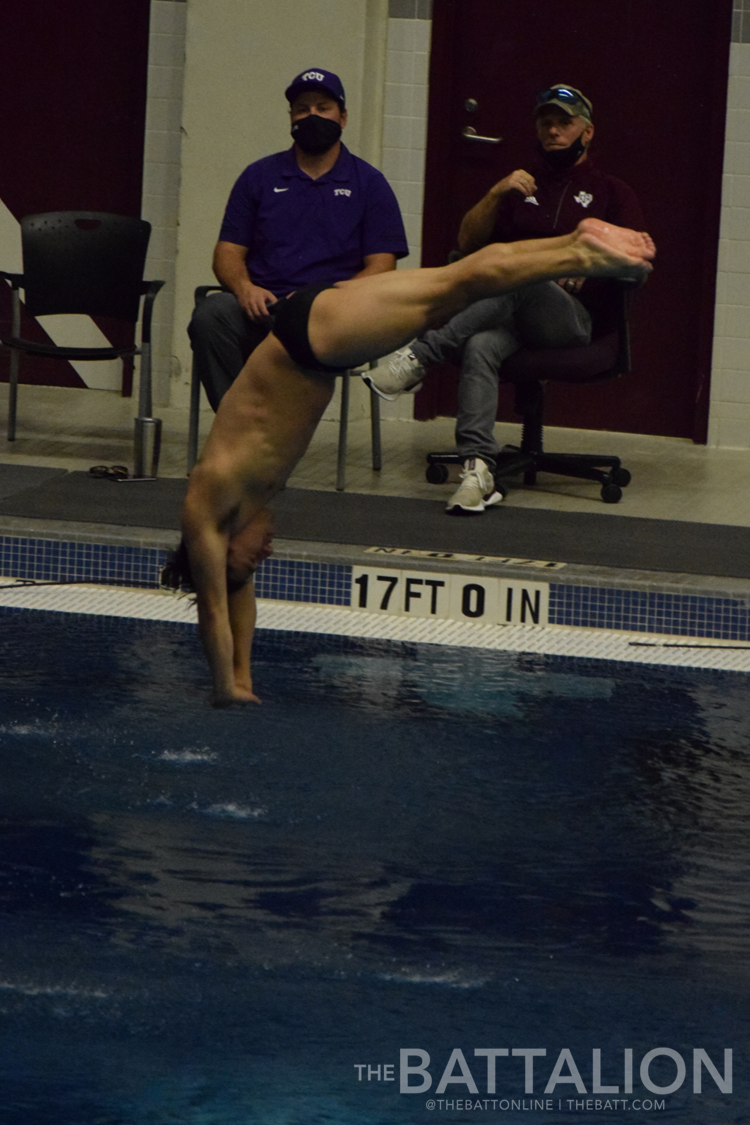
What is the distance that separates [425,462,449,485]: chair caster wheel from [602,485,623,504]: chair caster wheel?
61 centimetres

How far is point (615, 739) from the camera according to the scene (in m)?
4.71

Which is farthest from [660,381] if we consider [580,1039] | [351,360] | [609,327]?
[580,1039]

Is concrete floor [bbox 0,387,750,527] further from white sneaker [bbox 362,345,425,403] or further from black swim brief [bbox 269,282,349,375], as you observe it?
black swim brief [bbox 269,282,349,375]

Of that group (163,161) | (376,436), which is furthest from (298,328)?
(163,161)

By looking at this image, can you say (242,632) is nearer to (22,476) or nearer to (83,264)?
(22,476)

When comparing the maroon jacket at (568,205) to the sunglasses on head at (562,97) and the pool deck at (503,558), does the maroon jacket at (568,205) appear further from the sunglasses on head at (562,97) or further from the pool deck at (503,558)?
the pool deck at (503,558)

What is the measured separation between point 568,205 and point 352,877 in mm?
3089

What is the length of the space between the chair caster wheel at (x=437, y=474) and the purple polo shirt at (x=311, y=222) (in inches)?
33.0

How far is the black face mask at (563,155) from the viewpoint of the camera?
6.04m

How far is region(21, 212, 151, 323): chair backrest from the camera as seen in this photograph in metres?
6.89


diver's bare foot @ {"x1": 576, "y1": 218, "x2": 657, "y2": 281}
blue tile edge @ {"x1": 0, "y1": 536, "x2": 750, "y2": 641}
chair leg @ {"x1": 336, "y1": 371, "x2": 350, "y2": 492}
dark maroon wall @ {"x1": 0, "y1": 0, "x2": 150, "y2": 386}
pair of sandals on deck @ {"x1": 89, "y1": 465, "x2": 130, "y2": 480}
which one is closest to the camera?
diver's bare foot @ {"x1": 576, "y1": 218, "x2": 657, "y2": 281}

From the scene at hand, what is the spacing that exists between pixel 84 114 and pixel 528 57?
6.87 ft

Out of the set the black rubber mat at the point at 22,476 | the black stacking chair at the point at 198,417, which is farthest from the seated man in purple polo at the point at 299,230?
the black rubber mat at the point at 22,476

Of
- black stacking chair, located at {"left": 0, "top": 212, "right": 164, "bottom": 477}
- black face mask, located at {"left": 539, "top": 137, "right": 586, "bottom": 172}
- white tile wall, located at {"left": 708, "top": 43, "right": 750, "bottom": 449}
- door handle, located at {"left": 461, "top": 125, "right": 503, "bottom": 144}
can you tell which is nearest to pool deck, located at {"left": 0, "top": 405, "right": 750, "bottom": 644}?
black stacking chair, located at {"left": 0, "top": 212, "right": 164, "bottom": 477}
